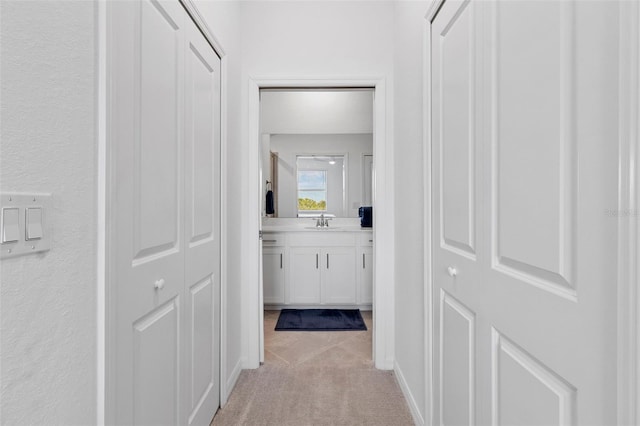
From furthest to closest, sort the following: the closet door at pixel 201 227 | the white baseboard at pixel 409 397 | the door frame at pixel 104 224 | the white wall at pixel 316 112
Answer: the white wall at pixel 316 112, the white baseboard at pixel 409 397, the closet door at pixel 201 227, the door frame at pixel 104 224

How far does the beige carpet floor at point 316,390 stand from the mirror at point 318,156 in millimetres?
1717

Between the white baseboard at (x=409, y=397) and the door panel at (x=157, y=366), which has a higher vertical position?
the door panel at (x=157, y=366)

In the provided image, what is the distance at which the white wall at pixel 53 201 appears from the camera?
675 millimetres

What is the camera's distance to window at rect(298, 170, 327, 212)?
4.23 meters

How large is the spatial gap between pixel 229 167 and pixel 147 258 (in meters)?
1.06

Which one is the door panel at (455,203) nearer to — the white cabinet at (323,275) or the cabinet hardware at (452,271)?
the cabinet hardware at (452,271)

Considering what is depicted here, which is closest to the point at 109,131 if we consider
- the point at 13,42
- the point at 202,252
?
the point at 13,42

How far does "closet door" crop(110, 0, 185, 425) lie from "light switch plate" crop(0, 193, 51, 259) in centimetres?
23

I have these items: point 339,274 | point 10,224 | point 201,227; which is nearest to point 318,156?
point 339,274

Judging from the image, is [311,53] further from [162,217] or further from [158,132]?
[162,217]

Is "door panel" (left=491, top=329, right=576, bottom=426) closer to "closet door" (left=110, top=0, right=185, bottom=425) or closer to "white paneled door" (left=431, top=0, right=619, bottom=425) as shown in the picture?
"white paneled door" (left=431, top=0, right=619, bottom=425)

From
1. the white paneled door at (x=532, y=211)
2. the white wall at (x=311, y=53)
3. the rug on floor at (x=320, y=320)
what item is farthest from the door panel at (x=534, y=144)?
the rug on floor at (x=320, y=320)

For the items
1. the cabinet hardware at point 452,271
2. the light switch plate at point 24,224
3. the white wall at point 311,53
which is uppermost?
the white wall at point 311,53

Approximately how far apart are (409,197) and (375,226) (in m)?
0.53
